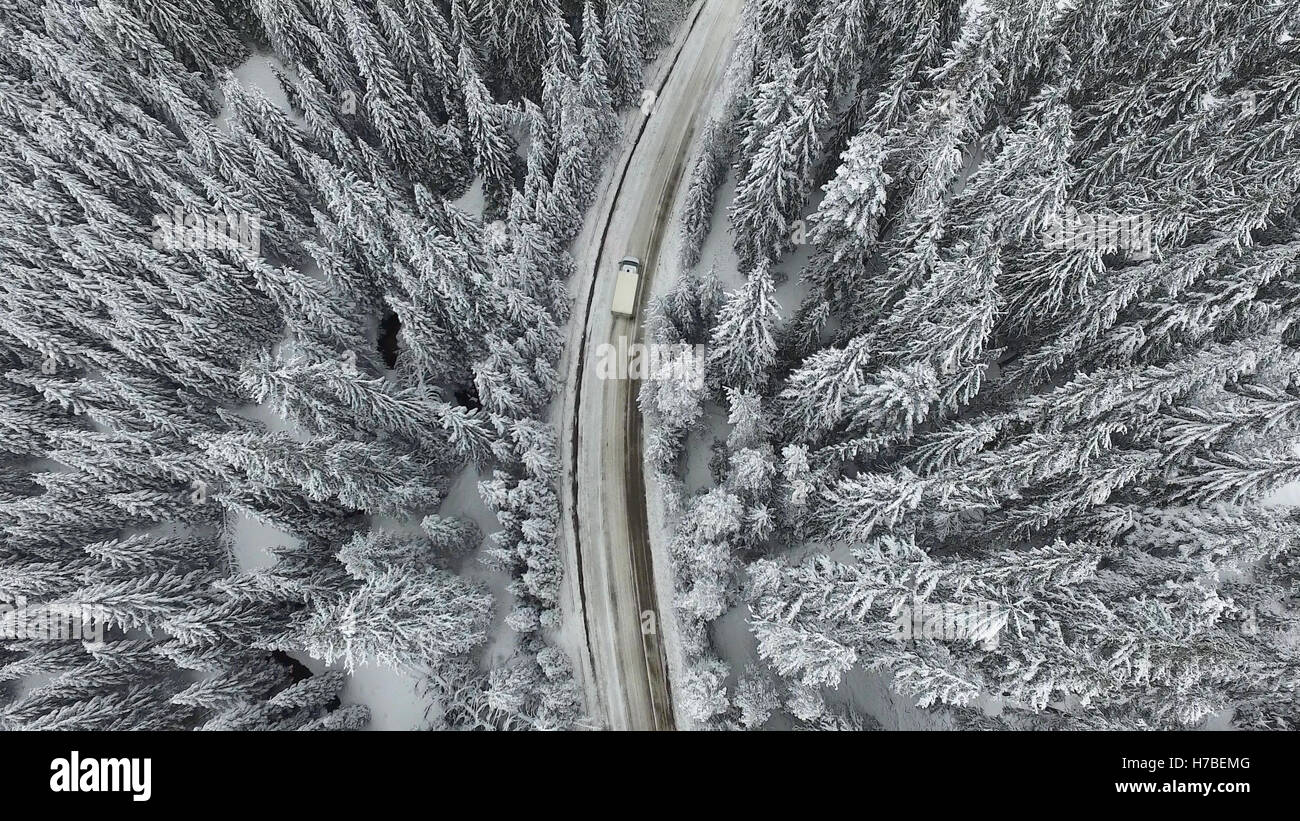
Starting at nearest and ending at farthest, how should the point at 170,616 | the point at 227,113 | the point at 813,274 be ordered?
the point at 170,616 → the point at 813,274 → the point at 227,113

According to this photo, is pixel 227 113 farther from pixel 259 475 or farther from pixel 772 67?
pixel 772 67

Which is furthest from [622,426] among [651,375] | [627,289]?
[627,289]

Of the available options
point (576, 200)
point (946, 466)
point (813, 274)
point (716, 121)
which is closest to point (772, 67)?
point (716, 121)

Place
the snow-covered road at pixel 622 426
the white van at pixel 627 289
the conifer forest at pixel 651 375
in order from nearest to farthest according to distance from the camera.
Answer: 1. the conifer forest at pixel 651 375
2. the snow-covered road at pixel 622 426
3. the white van at pixel 627 289

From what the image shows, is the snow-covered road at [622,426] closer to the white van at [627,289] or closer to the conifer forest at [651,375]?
the conifer forest at [651,375]

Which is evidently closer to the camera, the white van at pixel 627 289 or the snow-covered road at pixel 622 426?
the snow-covered road at pixel 622 426

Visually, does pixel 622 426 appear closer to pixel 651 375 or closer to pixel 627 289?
pixel 651 375

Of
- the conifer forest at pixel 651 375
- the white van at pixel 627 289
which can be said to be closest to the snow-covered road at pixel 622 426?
the conifer forest at pixel 651 375

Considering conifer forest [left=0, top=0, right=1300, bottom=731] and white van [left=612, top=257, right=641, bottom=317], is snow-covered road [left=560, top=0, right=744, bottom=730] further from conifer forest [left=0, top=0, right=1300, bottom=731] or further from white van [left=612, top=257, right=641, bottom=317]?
white van [left=612, top=257, right=641, bottom=317]
